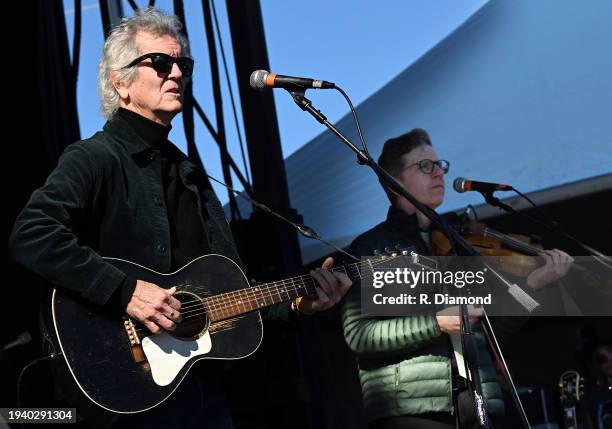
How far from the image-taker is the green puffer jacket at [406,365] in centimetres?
333

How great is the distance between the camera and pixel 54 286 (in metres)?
2.59

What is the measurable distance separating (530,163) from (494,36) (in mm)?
770

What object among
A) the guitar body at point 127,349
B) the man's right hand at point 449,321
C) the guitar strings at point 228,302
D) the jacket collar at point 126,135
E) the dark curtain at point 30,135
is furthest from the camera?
the dark curtain at point 30,135

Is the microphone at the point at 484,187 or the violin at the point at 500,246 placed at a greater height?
the microphone at the point at 484,187

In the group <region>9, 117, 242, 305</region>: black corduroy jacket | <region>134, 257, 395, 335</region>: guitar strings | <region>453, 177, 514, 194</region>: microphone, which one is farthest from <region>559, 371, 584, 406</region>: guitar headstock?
<region>9, 117, 242, 305</region>: black corduroy jacket

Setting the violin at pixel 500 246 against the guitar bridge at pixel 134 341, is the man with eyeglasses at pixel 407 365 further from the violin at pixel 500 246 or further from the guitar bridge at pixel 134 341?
the guitar bridge at pixel 134 341

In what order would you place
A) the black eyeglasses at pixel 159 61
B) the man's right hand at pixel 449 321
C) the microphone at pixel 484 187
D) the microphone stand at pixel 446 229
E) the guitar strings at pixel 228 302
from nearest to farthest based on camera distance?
1. the microphone stand at pixel 446 229
2. the guitar strings at pixel 228 302
3. the black eyeglasses at pixel 159 61
4. the man's right hand at pixel 449 321
5. the microphone at pixel 484 187

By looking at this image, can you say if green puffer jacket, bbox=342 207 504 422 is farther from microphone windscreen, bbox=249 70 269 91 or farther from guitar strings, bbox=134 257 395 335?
microphone windscreen, bbox=249 70 269 91

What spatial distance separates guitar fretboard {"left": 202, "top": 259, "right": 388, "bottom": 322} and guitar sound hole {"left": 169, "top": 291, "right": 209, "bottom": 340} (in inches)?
0.9

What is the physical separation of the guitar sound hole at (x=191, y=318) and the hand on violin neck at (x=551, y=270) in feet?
5.08

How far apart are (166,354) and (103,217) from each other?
475 millimetres

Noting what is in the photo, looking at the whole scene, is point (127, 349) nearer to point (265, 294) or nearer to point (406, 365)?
point (265, 294)

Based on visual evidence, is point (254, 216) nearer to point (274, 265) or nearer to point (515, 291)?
point (274, 265)

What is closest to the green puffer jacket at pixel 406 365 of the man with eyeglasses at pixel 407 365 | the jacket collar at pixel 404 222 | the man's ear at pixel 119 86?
the man with eyeglasses at pixel 407 365
